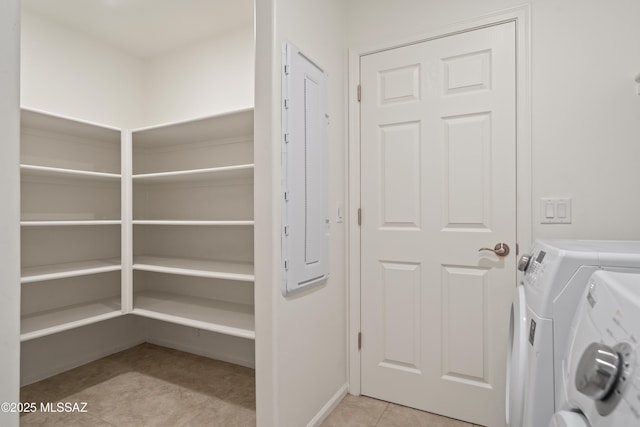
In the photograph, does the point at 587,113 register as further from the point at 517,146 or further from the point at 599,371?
the point at 599,371

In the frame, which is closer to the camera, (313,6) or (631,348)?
(631,348)

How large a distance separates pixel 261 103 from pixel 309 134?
0.99 feet

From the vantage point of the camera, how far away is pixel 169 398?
208 cm

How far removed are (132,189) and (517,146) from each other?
2.65 meters

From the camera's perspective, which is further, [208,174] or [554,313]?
[208,174]

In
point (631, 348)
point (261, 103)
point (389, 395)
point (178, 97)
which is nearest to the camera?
point (631, 348)

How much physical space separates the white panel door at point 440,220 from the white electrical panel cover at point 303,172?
382 millimetres

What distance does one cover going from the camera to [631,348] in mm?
438

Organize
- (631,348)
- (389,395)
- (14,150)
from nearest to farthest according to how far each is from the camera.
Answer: (631,348)
(14,150)
(389,395)

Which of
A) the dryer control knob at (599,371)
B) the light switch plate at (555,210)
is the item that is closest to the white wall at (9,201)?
the dryer control knob at (599,371)

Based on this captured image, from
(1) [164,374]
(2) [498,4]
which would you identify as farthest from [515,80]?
(1) [164,374]

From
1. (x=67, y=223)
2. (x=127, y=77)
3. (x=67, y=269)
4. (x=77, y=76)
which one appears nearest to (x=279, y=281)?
(x=67, y=223)

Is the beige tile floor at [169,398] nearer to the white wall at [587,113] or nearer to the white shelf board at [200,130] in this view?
the white wall at [587,113]

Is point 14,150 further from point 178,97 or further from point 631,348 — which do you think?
point 178,97
